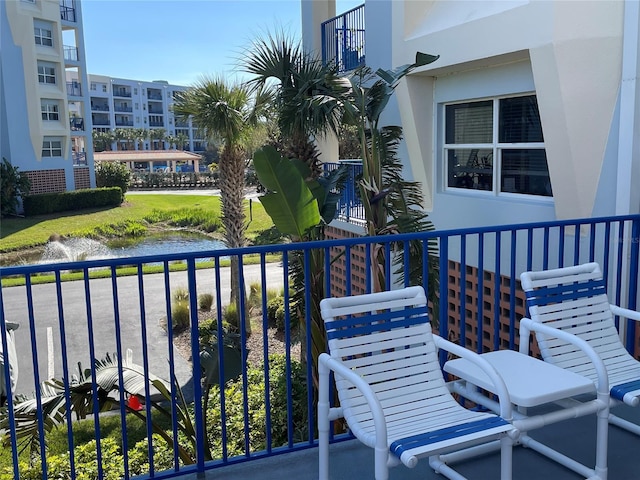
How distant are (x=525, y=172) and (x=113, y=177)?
163ft

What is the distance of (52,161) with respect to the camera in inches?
2028

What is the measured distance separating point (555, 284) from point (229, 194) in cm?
1355

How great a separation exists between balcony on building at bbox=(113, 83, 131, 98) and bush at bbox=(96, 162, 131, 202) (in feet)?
189

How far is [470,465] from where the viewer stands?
11.2ft

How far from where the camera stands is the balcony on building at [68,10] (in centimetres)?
5312

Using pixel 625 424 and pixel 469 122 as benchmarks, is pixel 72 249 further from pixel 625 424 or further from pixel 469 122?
pixel 625 424

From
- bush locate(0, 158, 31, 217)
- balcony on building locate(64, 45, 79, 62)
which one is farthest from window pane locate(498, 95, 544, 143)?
balcony on building locate(64, 45, 79, 62)

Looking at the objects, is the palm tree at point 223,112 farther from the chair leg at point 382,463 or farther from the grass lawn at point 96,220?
the grass lawn at point 96,220

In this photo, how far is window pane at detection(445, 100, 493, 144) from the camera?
9.64 m

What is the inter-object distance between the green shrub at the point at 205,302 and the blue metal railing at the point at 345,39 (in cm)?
929

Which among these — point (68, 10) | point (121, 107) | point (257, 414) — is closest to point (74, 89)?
point (68, 10)

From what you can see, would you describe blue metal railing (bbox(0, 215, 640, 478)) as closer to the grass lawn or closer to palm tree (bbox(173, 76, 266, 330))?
palm tree (bbox(173, 76, 266, 330))

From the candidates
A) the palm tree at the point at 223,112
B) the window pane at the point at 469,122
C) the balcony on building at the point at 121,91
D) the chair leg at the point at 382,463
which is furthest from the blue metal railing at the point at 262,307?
the balcony on building at the point at 121,91

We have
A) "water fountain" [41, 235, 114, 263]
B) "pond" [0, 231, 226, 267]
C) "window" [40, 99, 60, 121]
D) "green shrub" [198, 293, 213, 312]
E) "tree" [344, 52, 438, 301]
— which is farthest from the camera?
"window" [40, 99, 60, 121]
